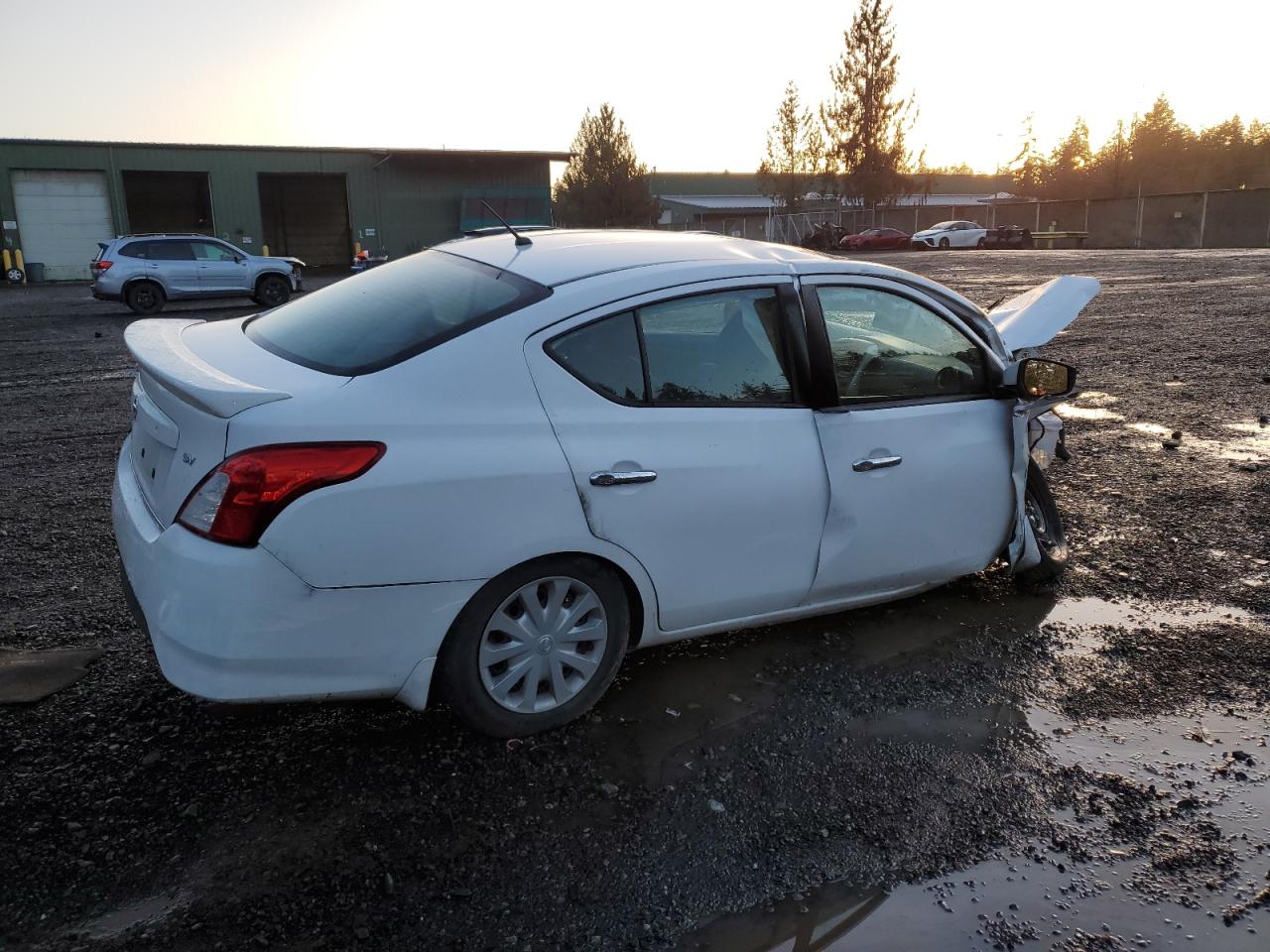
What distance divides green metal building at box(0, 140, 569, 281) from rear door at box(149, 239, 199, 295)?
68.2 feet

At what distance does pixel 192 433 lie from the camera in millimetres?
2797

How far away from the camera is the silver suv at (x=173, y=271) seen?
19.7 m

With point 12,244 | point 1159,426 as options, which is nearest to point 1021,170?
point 12,244

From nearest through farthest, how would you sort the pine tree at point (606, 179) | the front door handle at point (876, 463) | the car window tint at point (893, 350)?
1. the front door handle at point (876, 463)
2. the car window tint at point (893, 350)
3. the pine tree at point (606, 179)

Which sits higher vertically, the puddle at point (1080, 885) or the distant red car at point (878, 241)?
the distant red car at point (878, 241)

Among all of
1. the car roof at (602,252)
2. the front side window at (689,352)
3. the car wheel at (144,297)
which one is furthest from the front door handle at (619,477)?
the car wheel at (144,297)

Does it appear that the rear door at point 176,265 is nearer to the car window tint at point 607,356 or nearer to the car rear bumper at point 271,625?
the car rear bumper at point 271,625

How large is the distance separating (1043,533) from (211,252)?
20.2 metres

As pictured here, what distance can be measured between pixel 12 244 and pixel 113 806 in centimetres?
4081

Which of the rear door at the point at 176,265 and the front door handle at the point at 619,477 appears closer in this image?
the front door handle at the point at 619,477

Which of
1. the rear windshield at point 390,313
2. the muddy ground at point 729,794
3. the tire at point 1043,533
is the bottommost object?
the muddy ground at point 729,794

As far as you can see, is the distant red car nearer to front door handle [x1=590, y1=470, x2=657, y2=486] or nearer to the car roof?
the car roof

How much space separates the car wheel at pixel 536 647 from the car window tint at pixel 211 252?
20221 millimetres

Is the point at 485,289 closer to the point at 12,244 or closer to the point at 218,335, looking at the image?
the point at 218,335
